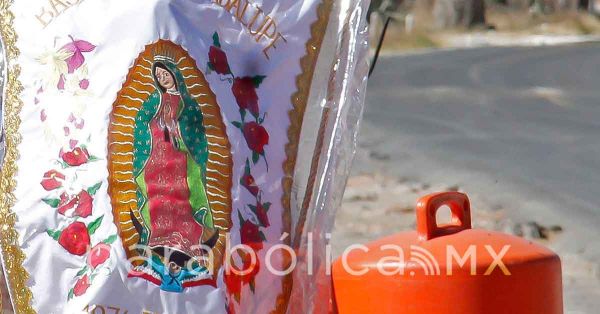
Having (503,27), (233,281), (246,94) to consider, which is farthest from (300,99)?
(503,27)

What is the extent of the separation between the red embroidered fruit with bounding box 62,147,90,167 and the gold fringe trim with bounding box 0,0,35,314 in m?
0.13

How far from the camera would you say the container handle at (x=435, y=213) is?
2.69 meters

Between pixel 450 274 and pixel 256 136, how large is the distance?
1.68ft

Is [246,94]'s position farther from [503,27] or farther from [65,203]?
[503,27]

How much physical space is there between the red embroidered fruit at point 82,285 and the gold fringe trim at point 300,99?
0.43m

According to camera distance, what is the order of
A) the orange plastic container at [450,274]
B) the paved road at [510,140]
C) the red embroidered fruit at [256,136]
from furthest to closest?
the paved road at [510,140] → the red embroidered fruit at [256,136] → the orange plastic container at [450,274]

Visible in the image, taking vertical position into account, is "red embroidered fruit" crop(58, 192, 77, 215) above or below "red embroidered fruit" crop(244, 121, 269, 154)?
below

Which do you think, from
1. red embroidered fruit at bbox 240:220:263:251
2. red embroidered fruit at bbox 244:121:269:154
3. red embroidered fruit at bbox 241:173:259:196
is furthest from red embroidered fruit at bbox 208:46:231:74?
red embroidered fruit at bbox 240:220:263:251

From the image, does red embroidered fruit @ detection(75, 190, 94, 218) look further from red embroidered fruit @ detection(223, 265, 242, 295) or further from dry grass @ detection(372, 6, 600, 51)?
dry grass @ detection(372, 6, 600, 51)

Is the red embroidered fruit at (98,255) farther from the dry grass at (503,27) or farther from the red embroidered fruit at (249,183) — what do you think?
the dry grass at (503,27)

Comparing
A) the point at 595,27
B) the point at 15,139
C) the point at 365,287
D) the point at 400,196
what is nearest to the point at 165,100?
the point at 15,139

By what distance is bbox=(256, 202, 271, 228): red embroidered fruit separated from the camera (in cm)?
272

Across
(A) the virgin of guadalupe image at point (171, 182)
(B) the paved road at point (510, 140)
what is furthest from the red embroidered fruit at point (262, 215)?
(B) the paved road at point (510, 140)

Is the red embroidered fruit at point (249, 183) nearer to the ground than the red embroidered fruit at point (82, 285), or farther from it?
farther from it
